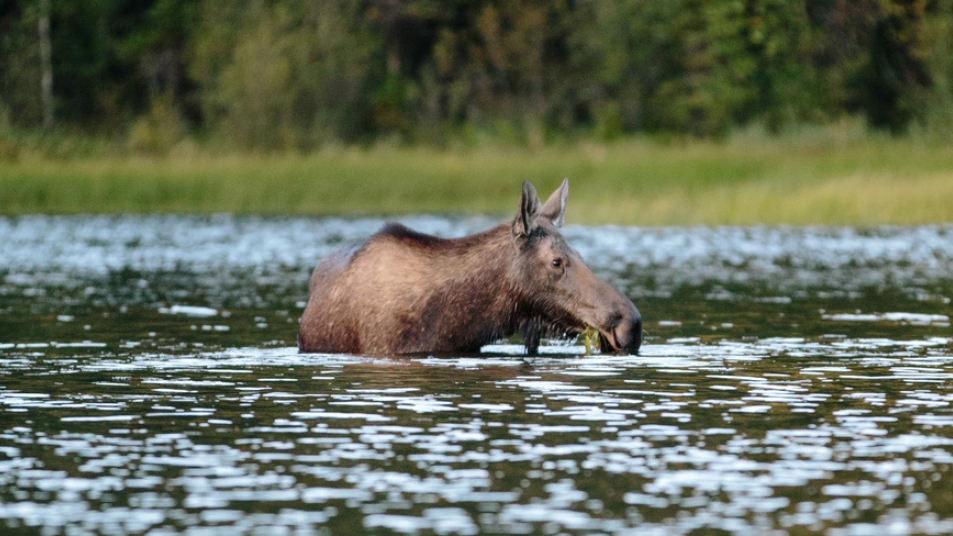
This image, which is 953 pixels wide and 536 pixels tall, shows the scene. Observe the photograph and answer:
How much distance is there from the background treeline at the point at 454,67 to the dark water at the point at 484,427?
117 ft

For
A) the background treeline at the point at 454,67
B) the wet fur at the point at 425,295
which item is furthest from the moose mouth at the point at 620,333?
the background treeline at the point at 454,67

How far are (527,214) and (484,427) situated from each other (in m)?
3.06

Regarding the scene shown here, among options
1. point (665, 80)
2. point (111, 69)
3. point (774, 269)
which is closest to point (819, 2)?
point (665, 80)

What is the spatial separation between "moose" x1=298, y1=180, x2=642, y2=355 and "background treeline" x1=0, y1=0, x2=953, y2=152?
39114 millimetres

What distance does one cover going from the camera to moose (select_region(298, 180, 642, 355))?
12.6m

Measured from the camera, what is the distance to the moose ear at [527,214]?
12508 mm

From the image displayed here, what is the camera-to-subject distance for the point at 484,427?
9.93m

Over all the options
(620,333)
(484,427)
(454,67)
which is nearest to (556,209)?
(620,333)

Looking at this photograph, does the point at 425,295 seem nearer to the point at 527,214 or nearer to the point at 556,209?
the point at 527,214

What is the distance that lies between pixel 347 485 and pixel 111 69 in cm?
6227

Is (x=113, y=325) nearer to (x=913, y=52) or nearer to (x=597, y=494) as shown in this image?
(x=597, y=494)

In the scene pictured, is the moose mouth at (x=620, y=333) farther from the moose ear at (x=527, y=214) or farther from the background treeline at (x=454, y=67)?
the background treeline at (x=454, y=67)

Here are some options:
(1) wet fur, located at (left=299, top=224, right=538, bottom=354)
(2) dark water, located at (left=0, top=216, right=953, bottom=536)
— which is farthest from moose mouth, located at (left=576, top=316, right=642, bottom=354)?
(1) wet fur, located at (left=299, top=224, right=538, bottom=354)

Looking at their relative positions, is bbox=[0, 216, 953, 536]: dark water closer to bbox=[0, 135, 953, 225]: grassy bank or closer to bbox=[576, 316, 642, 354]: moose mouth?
bbox=[576, 316, 642, 354]: moose mouth
